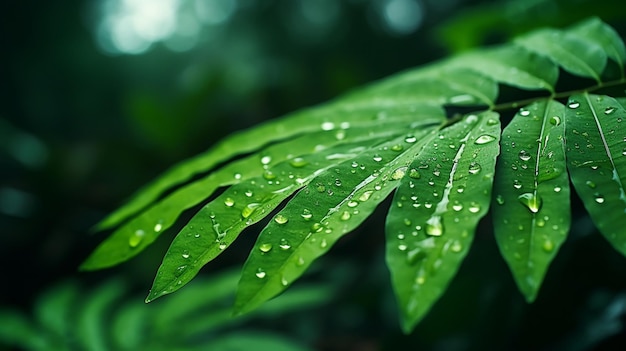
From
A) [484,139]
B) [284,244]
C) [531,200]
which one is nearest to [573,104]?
[484,139]

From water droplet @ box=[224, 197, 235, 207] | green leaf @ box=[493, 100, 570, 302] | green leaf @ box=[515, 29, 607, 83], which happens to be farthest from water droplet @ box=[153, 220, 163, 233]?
green leaf @ box=[515, 29, 607, 83]

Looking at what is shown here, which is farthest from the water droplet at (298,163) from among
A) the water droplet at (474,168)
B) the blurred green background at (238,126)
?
the blurred green background at (238,126)

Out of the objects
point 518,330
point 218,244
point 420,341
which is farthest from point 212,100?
point 218,244

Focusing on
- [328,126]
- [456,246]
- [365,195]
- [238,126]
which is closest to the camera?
[456,246]

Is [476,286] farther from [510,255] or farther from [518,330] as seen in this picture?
[510,255]

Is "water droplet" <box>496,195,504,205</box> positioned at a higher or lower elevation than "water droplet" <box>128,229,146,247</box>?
lower

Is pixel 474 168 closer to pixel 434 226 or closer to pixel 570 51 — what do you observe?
pixel 434 226

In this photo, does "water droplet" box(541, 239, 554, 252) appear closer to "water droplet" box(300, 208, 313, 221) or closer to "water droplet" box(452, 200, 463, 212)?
"water droplet" box(452, 200, 463, 212)
